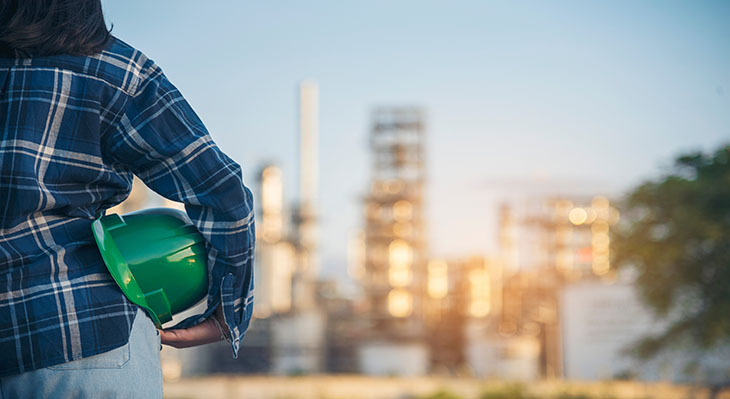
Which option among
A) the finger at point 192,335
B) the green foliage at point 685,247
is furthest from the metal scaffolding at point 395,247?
the finger at point 192,335

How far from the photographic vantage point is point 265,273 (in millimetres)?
30047

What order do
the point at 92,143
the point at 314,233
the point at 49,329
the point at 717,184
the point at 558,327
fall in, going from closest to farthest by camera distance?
the point at 49,329 < the point at 92,143 < the point at 717,184 < the point at 558,327 < the point at 314,233

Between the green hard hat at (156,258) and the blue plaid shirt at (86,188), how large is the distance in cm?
2

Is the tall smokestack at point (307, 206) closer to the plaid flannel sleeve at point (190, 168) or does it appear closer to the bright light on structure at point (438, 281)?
the bright light on structure at point (438, 281)

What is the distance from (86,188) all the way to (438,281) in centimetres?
3591

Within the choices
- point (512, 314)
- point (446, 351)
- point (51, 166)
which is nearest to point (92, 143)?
point (51, 166)

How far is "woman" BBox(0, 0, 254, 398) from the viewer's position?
1051mm

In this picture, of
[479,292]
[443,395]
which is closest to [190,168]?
[443,395]

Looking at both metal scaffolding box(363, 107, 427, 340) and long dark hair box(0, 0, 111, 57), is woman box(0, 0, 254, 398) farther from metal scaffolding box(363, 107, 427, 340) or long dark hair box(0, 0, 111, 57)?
metal scaffolding box(363, 107, 427, 340)

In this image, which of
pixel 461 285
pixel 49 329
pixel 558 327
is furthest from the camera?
pixel 461 285

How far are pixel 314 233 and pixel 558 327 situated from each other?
34.6ft

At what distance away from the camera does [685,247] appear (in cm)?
1443

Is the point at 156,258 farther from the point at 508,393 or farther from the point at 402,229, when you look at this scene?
the point at 402,229

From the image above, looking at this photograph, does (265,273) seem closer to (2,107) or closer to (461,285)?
(461,285)
